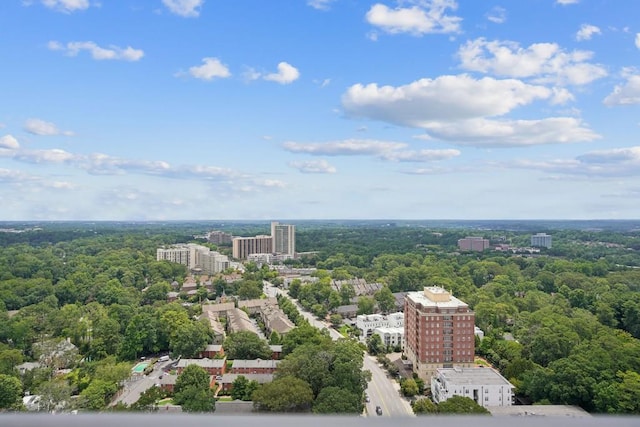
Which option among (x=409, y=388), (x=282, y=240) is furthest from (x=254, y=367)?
(x=282, y=240)

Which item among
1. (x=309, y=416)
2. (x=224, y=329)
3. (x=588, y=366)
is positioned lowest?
(x=224, y=329)

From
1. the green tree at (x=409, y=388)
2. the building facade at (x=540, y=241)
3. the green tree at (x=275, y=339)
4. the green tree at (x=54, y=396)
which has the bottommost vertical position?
the green tree at (x=409, y=388)

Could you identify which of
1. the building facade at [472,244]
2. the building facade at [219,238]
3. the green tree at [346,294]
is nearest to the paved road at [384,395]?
the green tree at [346,294]

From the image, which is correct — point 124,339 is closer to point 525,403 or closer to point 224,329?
point 224,329

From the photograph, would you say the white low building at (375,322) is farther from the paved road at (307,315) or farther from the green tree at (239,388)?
the green tree at (239,388)

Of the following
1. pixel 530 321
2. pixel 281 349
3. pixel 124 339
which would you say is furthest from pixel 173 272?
pixel 530 321

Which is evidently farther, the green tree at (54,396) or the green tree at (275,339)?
the green tree at (275,339)

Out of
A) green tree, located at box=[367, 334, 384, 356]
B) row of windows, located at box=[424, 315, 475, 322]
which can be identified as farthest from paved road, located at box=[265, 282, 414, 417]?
row of windows, located at box=[424, 315, 475, 322]

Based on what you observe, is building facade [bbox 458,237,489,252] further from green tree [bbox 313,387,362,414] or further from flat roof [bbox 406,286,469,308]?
green tree [bbox 313,387,362,414]
